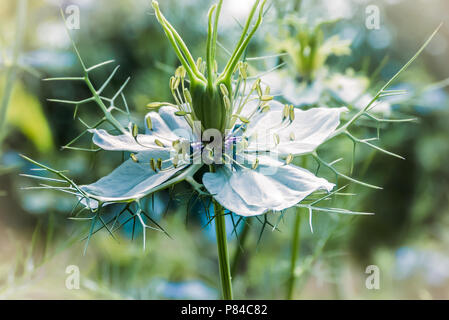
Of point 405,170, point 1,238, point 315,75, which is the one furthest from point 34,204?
point 405,170

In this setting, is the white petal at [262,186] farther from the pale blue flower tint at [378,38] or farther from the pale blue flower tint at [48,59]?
the pale blue flower tint at [378,38]

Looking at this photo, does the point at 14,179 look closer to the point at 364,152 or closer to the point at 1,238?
the point at 1,238

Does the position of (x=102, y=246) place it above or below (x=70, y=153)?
below

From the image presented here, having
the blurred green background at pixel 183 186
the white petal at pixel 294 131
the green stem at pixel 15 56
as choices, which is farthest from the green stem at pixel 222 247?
the green stem at pixel 15 56

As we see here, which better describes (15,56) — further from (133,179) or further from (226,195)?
(226,195)

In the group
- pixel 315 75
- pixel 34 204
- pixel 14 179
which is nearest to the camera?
pixel 315 75
